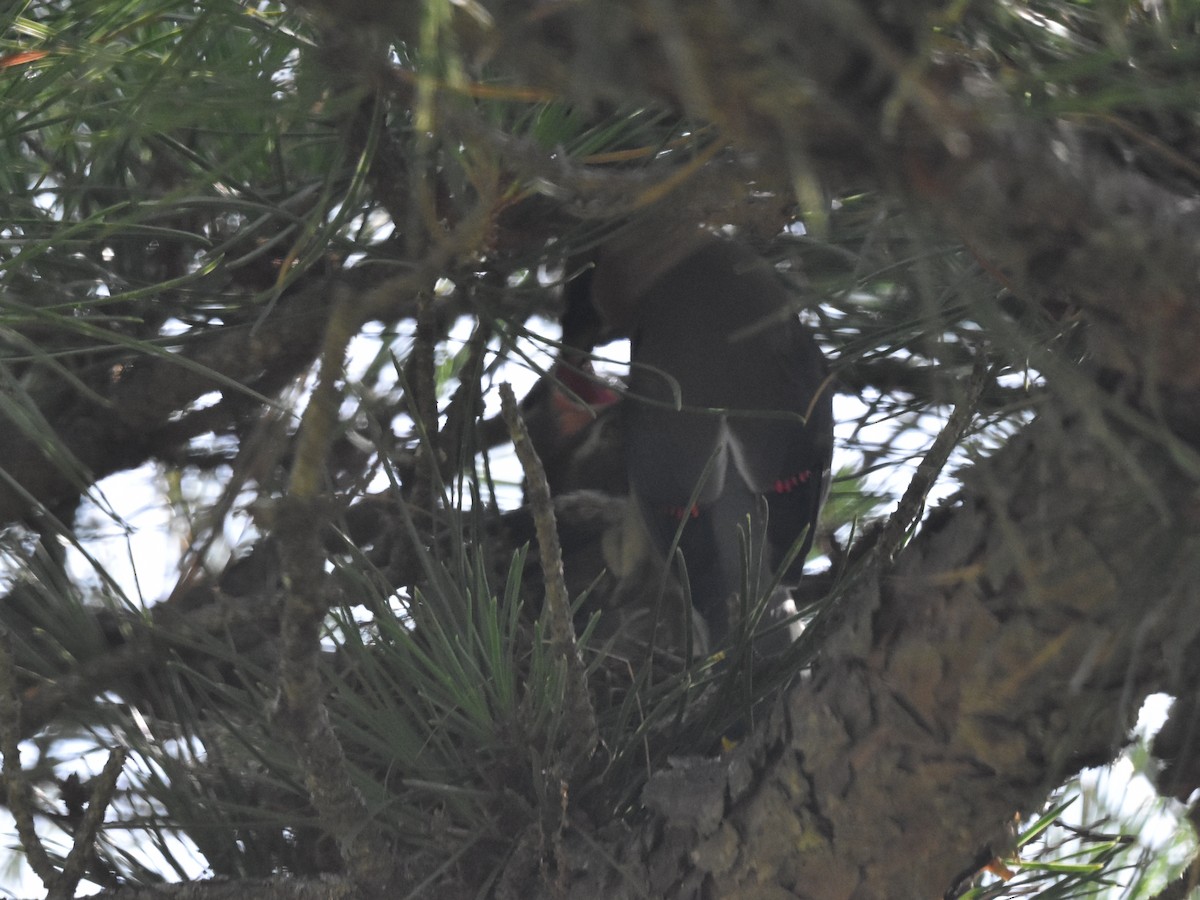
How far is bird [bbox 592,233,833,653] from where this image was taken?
4.54 ft

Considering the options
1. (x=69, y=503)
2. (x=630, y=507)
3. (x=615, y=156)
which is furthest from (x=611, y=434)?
(x=615, y=156)

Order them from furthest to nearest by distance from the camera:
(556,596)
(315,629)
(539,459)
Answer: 1. (539,459)
2. (556,596)
3. (315,629)

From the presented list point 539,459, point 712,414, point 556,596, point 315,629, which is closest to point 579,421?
point 712,414

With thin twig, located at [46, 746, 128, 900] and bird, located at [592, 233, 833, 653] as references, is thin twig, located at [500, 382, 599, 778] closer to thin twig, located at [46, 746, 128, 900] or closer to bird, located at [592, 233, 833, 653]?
thin twig, located at [46, 746, 128, 900]

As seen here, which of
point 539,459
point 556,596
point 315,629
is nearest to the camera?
point 315,629

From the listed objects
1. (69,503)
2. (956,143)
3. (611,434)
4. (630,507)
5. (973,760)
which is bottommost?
(973,760)

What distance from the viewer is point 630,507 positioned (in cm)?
142

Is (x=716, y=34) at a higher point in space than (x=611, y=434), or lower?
lower

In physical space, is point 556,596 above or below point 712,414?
below

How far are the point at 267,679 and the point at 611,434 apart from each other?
0.78 metres

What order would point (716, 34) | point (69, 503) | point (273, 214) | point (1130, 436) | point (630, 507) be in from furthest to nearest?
point (630, 507) < point (69, 503) < point (273, 214) < point (1130, 436) < point (716, 34)

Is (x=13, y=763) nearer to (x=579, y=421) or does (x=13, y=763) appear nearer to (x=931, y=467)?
(x=931, y=467)

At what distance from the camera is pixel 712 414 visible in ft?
4.62

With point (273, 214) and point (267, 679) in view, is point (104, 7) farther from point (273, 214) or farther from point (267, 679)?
point (267, 679)
